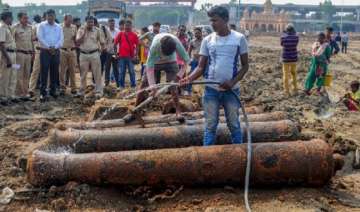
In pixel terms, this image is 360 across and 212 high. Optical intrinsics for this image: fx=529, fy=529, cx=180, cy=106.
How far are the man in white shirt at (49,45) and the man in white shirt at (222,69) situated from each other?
19.6 ft

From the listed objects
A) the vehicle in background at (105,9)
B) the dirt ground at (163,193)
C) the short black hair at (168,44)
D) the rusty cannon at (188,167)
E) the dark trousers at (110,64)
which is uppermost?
the vehicle in background at (105,9)

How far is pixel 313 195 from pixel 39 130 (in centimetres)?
501

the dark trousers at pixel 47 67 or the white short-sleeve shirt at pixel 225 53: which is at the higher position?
the white short-sleeve shirt at pixel 225 53

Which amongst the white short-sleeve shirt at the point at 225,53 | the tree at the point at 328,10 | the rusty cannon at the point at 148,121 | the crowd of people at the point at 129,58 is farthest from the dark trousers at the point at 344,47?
the tree at the point at 328,10

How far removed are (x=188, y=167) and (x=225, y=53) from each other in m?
1.35

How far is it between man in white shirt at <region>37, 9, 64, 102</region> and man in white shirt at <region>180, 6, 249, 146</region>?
5.98 meters

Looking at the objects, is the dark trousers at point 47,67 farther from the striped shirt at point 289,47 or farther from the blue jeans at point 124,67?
the striped shirt at point 289,47

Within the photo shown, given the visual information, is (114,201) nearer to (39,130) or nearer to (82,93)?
(39,130)

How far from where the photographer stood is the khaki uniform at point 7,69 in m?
10.7

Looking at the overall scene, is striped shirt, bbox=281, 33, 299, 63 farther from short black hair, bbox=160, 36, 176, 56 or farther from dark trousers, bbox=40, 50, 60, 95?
short black hair, bbox=160, 36, 176, 56

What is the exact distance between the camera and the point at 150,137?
6.57m

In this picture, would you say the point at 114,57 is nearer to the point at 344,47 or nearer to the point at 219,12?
the point at 219,12

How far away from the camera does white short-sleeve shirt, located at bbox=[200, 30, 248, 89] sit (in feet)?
19.5

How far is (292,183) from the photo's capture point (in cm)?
586
